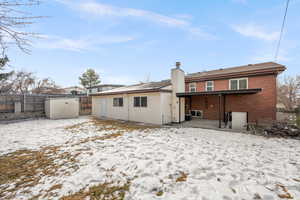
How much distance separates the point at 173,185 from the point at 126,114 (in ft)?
28.9

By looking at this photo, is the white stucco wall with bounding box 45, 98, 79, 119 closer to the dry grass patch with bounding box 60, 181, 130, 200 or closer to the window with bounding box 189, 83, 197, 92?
the window with bounding box 189, 83, 197, 92

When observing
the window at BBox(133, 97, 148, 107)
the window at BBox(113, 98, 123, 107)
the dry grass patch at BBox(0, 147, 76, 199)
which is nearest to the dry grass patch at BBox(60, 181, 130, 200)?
the dry grass patch at BBox(0, 147, 76, 199)

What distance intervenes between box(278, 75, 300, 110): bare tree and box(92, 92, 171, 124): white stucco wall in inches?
634

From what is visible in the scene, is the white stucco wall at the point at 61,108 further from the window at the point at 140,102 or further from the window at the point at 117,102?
the window at the point at 140,102

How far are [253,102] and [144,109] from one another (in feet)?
25.6

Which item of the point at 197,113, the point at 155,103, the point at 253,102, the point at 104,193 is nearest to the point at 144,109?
the point at 155,103

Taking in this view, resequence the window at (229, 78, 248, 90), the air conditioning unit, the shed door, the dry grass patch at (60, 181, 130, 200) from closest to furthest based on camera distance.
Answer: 1. the dry grass patch at (60, 181, 130, 200)
2. the window at (229, 78, 248, 90)
3. the air conditioning unit
4. the shed door

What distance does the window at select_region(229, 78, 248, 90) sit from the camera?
9555 mm

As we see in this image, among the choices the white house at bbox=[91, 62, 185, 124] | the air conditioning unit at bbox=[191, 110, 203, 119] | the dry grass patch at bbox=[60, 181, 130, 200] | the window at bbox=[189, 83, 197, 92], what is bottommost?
the dry grass patch at bbox=[60, 181, 130, 200]

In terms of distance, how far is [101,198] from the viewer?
235cm

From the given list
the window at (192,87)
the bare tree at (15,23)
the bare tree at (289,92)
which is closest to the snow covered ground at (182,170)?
the bare tree at (15,23)

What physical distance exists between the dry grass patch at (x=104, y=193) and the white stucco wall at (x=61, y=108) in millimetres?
12369

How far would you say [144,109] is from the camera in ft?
32.3

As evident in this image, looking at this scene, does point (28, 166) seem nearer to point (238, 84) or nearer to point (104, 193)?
point (104, 193)
